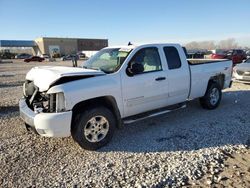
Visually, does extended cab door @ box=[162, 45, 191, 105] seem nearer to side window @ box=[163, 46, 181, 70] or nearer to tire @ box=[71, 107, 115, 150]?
side window @ box=[163, 46, 181, 70]

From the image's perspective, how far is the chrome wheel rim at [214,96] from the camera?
7559 mm

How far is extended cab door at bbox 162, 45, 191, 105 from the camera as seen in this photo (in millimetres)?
6105

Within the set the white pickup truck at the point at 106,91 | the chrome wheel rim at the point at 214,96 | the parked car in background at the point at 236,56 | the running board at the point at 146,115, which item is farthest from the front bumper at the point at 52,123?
the parked car in background at the point at 236,56

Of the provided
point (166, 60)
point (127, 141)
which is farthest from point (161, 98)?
point (127, 141)

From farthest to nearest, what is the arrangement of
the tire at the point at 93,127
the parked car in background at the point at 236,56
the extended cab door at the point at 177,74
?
the parked car in background at the point at 236,56 → the extended cab door at the point at 177,74 → the tire at the point at 93,127

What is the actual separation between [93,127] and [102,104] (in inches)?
18.7

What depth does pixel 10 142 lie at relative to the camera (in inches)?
211

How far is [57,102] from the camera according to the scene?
4.47 metres

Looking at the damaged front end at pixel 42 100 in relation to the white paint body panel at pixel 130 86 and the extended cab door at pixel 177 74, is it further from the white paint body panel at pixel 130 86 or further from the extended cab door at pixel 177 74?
the extended cab door at pixel 177 74

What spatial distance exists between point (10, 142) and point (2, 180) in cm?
154

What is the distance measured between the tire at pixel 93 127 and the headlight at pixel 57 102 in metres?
0.37

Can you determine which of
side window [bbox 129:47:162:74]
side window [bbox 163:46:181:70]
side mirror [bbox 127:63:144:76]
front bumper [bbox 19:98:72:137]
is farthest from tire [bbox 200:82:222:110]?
front bumper [bbox 19:98:72:137]

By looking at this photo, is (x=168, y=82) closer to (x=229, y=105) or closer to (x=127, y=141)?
(x=127, y=141)

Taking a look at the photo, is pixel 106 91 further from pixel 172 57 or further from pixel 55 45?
pixel 55 45
